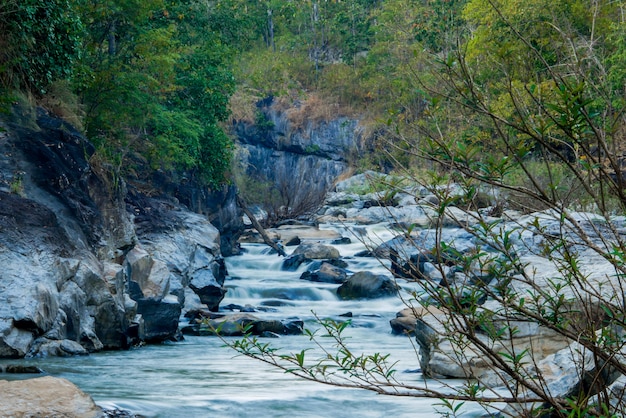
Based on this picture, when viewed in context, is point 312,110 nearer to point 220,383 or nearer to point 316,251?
point 316,251

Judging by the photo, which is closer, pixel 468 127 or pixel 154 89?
pixel 468 127

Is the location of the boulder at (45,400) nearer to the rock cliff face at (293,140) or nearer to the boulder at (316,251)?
the boulder at (316,251)

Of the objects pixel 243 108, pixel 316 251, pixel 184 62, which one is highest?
pixel 243 108

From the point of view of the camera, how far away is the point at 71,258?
29.8 feet

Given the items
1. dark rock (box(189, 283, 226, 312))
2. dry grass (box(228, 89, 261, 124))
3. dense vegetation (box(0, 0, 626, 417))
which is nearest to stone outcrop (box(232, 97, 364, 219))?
dry grass (box(228, 89, 261, 124))

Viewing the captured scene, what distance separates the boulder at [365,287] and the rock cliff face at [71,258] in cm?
303

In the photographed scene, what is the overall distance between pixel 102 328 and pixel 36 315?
156 cm

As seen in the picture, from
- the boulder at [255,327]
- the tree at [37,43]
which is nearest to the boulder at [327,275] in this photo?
the boulder at [255,327]

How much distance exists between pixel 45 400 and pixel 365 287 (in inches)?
394

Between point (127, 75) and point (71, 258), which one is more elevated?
point (127, 75)

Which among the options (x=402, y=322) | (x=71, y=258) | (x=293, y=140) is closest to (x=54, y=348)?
(x=71, y=258)

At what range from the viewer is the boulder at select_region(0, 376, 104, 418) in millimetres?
4625

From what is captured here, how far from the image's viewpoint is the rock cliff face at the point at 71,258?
8.05 m

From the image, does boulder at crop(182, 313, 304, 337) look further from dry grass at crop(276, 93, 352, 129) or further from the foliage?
dry grass at crop(276, 93, 352, 129)
